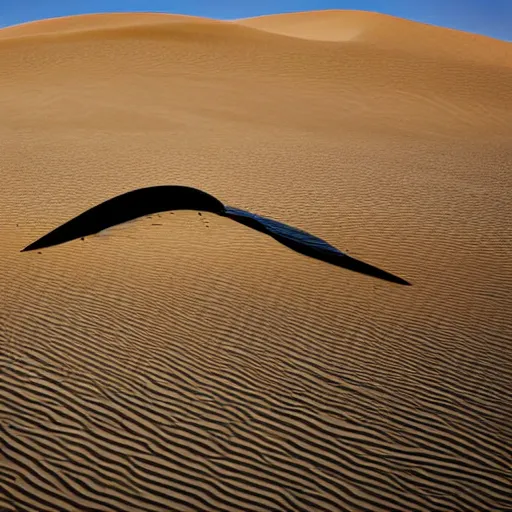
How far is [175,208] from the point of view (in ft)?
31.2

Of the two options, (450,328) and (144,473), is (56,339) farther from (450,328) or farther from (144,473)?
(450,328)

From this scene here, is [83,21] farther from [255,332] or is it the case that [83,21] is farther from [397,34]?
[255,332]

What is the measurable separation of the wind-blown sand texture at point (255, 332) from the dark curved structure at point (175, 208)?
0.71ft

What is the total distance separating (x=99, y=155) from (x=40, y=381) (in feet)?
37.7

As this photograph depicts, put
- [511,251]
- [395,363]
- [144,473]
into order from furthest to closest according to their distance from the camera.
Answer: [511,251], [395,363], [144,473]

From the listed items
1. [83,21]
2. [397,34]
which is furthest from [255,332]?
[83,21]

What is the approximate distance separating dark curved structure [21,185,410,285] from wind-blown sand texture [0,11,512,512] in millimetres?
215

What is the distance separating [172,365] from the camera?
225 inches

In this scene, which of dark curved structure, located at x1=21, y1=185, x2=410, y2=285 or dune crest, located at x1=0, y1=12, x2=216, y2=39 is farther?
dune crest, located at x1=0, y1=12, x2=216, y2=39

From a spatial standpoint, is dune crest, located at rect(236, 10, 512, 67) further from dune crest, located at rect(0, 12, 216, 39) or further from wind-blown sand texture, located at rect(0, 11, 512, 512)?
wind-blown sand texture, located at rect(0, 11, 512, 512)

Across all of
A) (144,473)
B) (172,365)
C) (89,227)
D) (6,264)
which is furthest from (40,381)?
(89,227)

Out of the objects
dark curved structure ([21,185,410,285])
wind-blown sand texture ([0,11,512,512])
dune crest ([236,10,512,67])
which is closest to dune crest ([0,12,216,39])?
dune crest ([236,10,512,67])

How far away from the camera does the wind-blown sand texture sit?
13.8 feet

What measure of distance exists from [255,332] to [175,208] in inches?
136
